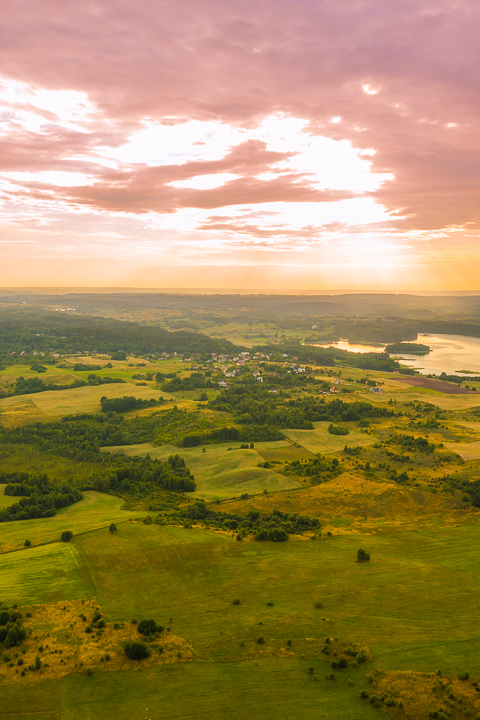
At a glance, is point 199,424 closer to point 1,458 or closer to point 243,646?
point 1,458

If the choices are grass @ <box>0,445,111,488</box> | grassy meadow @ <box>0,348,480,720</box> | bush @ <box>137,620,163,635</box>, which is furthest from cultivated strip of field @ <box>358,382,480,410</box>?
bush @ <box>137,620,163,635</box>

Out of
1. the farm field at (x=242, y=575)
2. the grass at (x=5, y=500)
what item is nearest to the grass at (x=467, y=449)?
the farm field at (x=242, y=575)

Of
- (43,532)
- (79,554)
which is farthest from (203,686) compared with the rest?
(43,532)

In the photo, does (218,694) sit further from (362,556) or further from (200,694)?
(362,556)

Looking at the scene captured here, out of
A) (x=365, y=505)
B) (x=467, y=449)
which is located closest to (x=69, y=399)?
(x=365, y=505)

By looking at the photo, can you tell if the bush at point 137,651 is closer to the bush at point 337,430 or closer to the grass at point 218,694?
the grass at point 218,694
